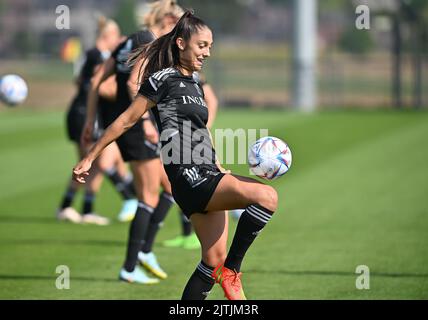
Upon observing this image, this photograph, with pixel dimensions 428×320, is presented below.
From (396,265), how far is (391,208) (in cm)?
361

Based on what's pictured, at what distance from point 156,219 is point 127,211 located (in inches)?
126

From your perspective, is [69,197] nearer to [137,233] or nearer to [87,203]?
[87,203]

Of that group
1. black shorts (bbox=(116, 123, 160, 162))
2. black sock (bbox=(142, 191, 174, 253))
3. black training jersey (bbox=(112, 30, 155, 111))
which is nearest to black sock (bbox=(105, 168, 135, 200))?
black sock (bbox=(142, 191, 174, 253))

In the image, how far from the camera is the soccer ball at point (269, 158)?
6.19 m

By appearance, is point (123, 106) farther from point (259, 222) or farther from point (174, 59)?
point (259, 222)

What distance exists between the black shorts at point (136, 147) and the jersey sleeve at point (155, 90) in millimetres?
2330

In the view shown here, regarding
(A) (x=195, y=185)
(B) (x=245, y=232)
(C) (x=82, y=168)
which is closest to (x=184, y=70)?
(A) (x=195, y=185)

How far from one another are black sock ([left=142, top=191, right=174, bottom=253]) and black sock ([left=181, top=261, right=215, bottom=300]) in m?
2.41

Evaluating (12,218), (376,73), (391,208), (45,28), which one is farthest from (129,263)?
(45,28)

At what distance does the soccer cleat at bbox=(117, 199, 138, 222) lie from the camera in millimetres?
11609

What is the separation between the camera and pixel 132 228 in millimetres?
8047

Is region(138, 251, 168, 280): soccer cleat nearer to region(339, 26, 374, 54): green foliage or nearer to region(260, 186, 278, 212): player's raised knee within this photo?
region(260, 186, 278, 212): player's raised knee

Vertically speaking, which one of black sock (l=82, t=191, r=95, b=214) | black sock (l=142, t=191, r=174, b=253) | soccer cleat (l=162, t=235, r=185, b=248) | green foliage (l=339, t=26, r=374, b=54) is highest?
black sock (l=142, t=191, r=174, b=253)
